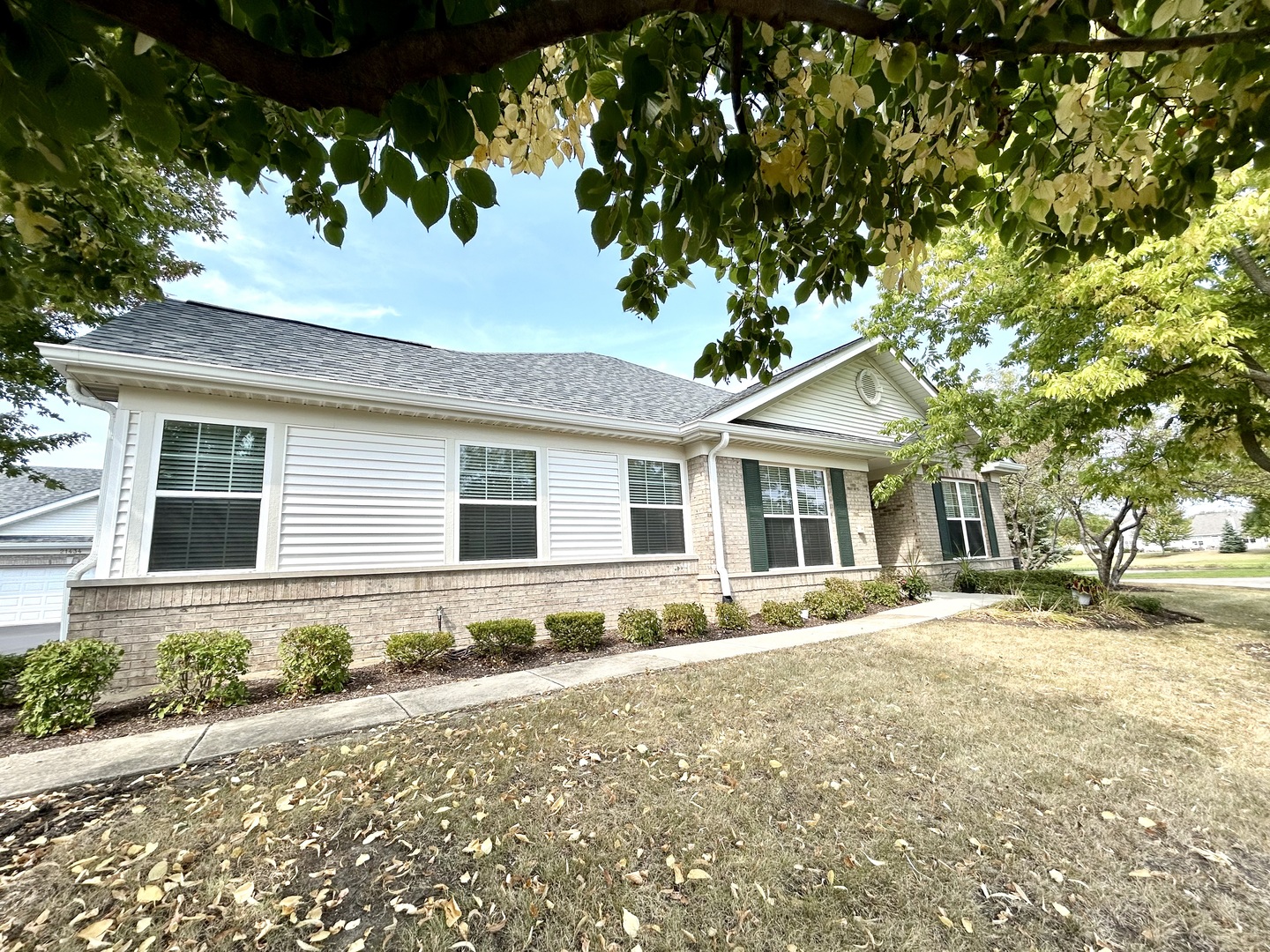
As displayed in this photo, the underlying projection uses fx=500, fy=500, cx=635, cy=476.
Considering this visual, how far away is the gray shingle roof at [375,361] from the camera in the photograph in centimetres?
661

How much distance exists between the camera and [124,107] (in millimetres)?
1053

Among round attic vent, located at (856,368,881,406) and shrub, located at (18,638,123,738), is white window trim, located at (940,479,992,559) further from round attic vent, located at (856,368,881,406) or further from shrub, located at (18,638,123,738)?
shrub, located at (18,638,123,738)

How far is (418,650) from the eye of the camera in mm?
6238

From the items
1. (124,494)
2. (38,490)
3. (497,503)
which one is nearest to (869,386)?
(497,503)

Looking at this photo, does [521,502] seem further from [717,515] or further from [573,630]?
[717,515]

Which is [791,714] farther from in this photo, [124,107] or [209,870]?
[124,107]

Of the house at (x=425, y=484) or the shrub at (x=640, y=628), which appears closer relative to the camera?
the house at (x=425, y=484)

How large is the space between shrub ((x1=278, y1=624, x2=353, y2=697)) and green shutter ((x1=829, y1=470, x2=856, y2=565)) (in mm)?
9803

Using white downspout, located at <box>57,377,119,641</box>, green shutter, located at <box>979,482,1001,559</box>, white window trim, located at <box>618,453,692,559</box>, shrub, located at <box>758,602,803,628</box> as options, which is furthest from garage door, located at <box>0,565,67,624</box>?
green shutter, located at <box>979,482,1001,559</box>

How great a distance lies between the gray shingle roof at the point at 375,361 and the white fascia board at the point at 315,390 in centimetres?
20

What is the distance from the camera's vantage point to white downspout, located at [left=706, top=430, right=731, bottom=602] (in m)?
9.40

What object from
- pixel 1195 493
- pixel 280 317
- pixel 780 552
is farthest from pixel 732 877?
pixel 1195 493

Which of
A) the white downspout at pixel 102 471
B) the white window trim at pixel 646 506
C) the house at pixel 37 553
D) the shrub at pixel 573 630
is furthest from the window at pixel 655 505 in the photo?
the house at pixel 37 553

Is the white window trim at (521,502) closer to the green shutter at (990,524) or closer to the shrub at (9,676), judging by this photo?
the shrub at (9,676)
